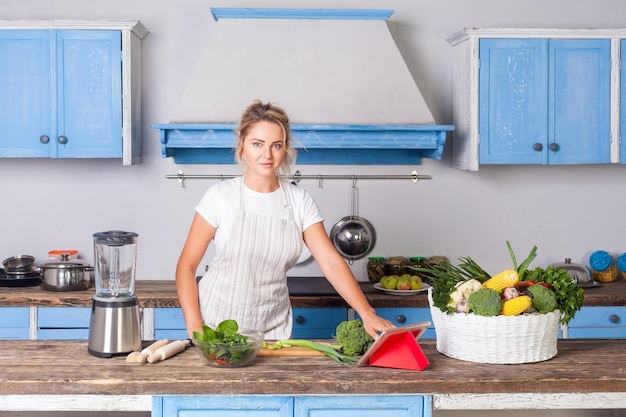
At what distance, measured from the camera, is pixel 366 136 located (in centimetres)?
449

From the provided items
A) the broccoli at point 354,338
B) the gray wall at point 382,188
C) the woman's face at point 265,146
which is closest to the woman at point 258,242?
the woman's face at point 265,146

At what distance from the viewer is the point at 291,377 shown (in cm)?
246

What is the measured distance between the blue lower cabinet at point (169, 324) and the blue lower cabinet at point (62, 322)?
36cm

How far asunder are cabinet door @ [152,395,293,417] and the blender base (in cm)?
31

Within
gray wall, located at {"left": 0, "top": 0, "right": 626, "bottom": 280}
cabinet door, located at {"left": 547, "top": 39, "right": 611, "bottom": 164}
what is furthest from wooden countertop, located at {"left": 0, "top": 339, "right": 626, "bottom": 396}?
gray wall, located at {"left": 0, "top": 0, "right": 626, "bottom": 280}

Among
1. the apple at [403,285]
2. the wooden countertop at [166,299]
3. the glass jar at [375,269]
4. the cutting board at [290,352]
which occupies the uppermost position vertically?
the glass jar at [375,269]

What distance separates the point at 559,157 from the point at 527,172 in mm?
415

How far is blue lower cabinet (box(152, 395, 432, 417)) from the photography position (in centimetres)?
246

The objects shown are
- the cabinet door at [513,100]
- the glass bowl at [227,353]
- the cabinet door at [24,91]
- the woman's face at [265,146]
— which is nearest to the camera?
the glass bowl at [227,353]

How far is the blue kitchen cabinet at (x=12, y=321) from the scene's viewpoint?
14.0 ft

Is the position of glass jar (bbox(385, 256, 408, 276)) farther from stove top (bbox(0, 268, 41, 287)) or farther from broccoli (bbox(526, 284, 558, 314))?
broccoli (bbox(526, 284, 558, 314))

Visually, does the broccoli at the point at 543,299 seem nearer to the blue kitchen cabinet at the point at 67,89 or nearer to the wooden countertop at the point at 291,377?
the wooden countertop at the point at 291,377

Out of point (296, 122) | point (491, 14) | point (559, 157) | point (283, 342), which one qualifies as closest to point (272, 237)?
point (283, 342)

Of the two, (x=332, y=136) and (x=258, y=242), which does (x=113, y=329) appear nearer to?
(x=258, y=242)
